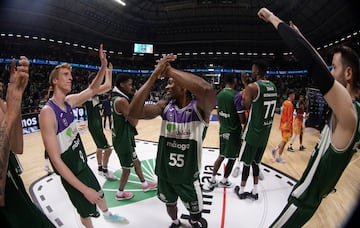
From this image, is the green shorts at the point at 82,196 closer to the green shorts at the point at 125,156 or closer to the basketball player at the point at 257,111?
the green shorts at the point at 125,156

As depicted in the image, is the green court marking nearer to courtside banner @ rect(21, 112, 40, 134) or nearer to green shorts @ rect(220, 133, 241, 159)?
green shorts @ rect(220, 133, 241, 159)

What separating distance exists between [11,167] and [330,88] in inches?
79.8

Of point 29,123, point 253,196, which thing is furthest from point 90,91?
point 29,123

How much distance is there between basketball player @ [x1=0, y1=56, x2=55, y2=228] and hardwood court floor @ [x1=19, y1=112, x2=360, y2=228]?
2.18 m

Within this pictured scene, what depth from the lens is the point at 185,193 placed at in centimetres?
227

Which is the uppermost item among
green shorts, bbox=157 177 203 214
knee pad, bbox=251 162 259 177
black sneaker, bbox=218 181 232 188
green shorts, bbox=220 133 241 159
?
green shorts, bbox=220 133 241 159

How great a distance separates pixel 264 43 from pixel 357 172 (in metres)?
20.6

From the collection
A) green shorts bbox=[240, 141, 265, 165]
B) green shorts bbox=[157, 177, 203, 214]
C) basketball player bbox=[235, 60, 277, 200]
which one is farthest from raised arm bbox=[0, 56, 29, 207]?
green shorts bbox=[240, 141, 265, 165]

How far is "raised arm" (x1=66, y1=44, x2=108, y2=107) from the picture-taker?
8.49ft

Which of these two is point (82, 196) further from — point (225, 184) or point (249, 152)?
point (225, 184)

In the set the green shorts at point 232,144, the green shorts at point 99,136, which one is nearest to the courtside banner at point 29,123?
the green shorts at point 99,136

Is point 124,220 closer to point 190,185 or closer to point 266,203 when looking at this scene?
point 190,185

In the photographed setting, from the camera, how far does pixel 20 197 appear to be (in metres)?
1.42

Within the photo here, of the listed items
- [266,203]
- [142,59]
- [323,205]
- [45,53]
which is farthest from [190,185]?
[142,59]
